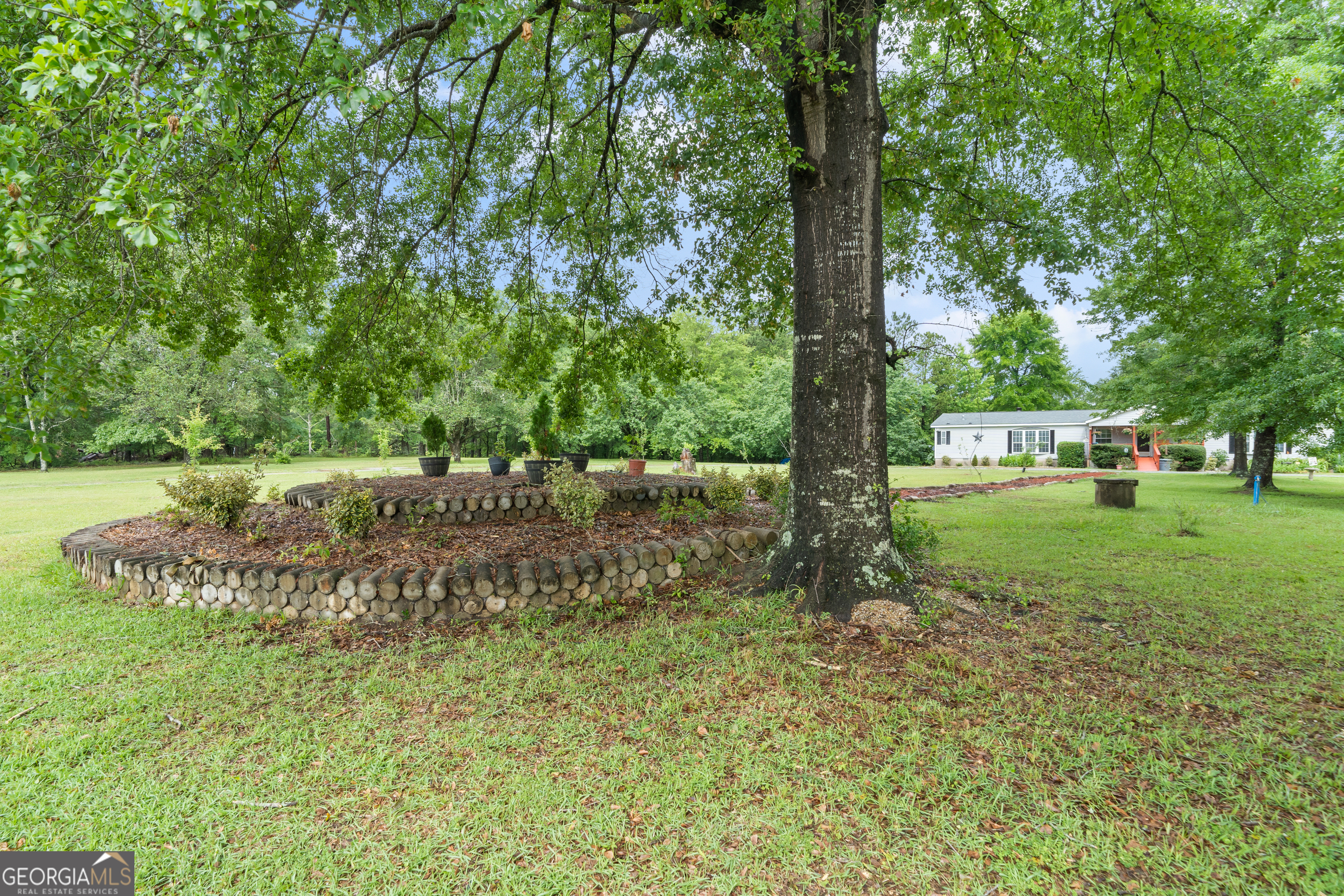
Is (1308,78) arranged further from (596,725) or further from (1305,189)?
(596,725)

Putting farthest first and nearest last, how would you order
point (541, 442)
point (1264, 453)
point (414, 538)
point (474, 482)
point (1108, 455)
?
1. point (1108, 455)
2. point (1264, 453)
3. point (474, 482)
4. point (541, 442)
5. point (414, 538)

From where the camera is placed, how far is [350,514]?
4.91 m

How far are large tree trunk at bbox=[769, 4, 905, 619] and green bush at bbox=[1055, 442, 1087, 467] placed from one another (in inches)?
1142

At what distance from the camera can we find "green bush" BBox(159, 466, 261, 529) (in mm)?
5660

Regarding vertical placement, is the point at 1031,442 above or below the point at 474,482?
above

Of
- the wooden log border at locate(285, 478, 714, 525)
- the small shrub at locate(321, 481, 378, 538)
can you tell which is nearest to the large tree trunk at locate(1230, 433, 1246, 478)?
the wooden log border at locate(285, 478, 714, 525)

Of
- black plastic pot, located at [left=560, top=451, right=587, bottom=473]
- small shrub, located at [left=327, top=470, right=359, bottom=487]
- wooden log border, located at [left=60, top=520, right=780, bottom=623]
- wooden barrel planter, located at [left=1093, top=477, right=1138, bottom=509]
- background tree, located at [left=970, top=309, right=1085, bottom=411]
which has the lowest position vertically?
wooden log border, located at [left=60, top=520, right=780, bottom=623]

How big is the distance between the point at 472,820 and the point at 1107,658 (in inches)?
136

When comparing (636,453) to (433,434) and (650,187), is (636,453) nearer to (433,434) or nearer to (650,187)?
(433,434)

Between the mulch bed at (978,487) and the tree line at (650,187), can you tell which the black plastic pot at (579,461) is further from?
the mulch bed at (978,487)

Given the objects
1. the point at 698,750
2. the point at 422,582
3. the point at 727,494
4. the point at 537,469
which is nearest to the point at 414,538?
the point at 422,582

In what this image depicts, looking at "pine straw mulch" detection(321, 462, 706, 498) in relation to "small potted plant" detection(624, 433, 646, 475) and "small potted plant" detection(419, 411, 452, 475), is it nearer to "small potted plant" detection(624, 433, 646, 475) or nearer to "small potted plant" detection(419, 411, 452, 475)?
"small potted plant" detection(419, 411, 452, 475)

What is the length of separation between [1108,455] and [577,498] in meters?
29.1

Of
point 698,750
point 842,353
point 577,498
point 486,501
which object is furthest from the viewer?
point 486,501
